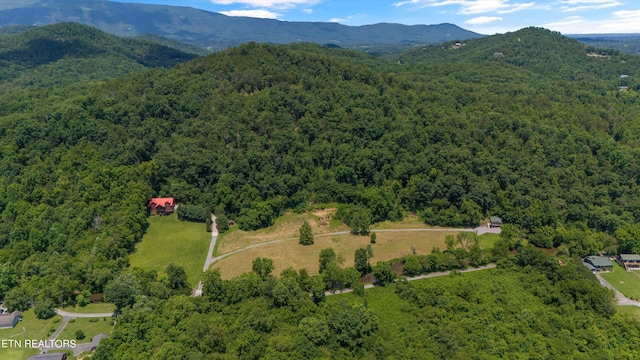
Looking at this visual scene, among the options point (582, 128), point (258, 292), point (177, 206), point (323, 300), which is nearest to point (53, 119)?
point (177, 206)

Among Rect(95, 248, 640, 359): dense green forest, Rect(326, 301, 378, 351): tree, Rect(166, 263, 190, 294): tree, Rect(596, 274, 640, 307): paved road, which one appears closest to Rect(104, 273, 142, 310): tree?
Rect(95, 248, 640, 359): dense green forest

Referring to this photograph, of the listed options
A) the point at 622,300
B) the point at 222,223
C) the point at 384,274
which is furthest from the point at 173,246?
the point at 622,300

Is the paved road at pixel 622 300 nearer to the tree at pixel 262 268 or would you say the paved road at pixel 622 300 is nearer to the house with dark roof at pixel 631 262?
the house with dark roof at pixel 631 262

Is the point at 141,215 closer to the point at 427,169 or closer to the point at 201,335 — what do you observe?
the point at 201,335

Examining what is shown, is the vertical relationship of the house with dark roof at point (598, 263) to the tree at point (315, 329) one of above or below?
below

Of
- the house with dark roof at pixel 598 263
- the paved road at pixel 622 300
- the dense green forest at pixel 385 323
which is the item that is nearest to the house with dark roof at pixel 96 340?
the dense green forest at pixel 385 323

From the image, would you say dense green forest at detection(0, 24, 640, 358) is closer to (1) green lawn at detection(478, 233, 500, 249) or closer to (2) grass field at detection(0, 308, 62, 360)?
(2) grass field at detection(0, 308, 62, 360)
